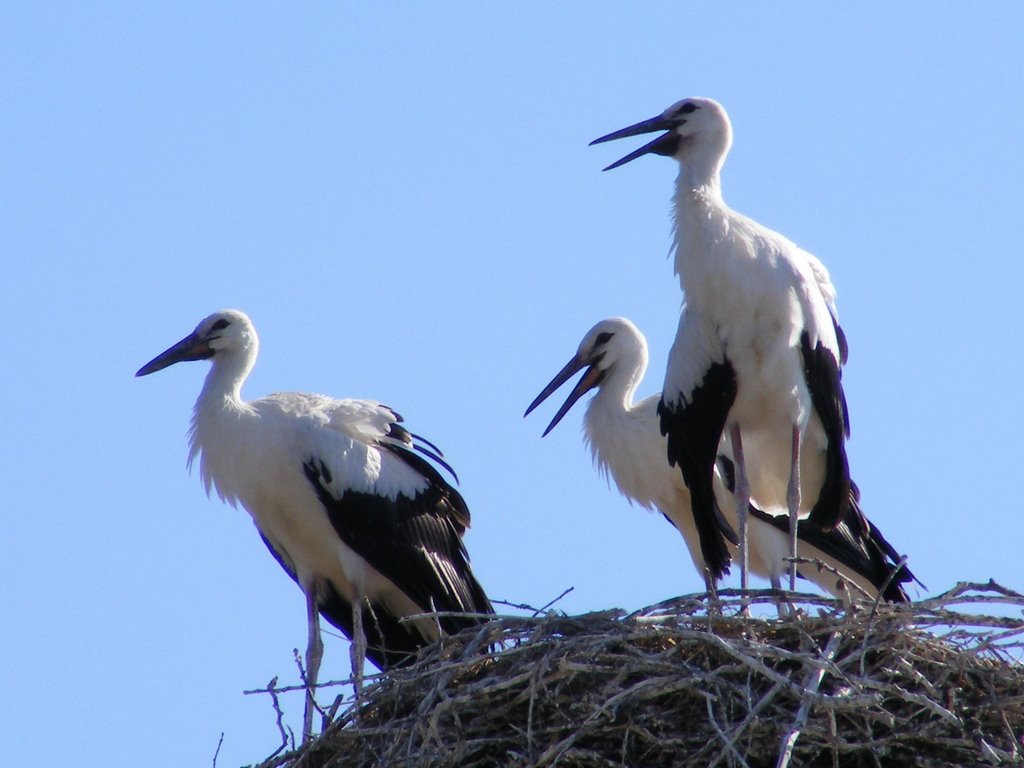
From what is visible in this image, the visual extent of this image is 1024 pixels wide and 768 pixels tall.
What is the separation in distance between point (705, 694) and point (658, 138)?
3061 millimetres

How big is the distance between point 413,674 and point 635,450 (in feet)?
10.8

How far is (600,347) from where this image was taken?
1047cm

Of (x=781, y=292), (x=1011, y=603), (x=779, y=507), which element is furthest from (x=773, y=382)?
(x=1011, y=603)

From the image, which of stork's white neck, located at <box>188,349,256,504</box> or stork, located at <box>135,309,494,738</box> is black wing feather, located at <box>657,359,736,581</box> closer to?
stork, located at <box>135,309,494,738</box>

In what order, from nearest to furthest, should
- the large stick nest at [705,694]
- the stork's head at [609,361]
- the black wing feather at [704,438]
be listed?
the large stick nest at [705,694] → the black wing feather at [704,438] → the stork's head at [609,361]

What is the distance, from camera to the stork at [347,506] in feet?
30.9

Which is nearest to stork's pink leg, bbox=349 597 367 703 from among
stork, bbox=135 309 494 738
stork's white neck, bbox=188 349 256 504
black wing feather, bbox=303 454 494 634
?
stork, bbox=135 309 494 738

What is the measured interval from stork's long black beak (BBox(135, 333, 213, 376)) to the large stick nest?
11.4 ft

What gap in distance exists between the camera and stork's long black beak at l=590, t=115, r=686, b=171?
874 centimetres

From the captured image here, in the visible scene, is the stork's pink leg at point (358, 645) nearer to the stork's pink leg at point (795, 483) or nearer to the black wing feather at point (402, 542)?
the black wing feather at point (402, 542)

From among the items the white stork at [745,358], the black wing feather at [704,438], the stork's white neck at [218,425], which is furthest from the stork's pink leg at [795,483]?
the stork's white neck at [218,425]

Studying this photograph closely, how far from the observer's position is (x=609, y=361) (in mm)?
10414

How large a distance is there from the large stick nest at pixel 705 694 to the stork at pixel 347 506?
8.21 feet

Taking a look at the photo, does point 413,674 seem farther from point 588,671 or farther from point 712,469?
point 712,469
